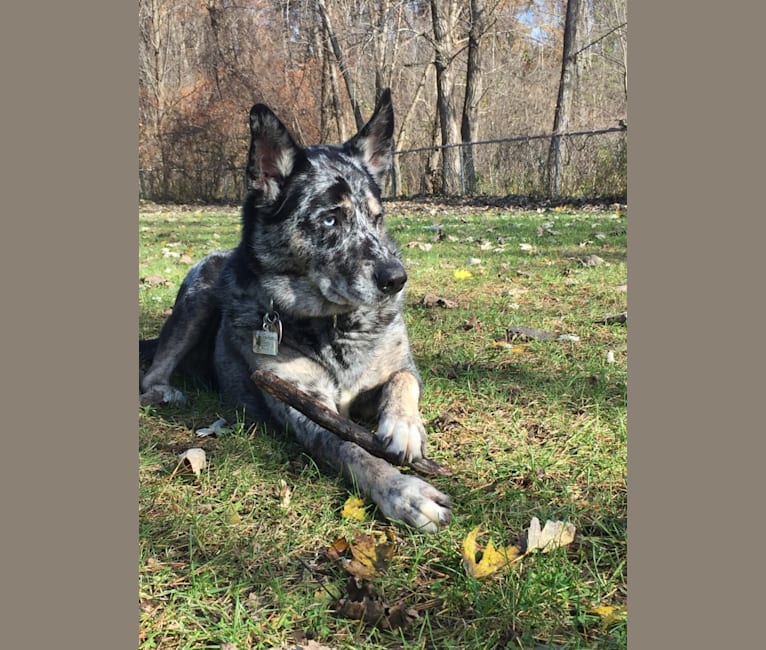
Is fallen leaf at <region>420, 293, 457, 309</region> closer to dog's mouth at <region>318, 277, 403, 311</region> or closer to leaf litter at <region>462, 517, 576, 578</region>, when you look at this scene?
dog's mouth at <region>318, 277, 403, 311</region>

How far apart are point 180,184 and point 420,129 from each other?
1744 millimetres

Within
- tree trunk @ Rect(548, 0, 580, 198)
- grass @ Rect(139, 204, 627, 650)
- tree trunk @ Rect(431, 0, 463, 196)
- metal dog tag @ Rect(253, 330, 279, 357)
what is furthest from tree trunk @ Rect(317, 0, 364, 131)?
metal dog tag @ Rect(253, 330, 279, 357)

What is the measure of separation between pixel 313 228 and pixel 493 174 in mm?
2641

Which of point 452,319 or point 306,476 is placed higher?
point 452,319

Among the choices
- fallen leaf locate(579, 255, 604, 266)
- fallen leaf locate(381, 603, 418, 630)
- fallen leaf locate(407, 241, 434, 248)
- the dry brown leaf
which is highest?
fallen leaf locate(407, 241, 434, 248)

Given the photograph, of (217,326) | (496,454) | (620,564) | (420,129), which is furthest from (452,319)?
(620,564)

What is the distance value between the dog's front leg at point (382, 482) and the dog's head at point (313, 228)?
652mm

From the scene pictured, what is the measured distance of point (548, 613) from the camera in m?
1.54

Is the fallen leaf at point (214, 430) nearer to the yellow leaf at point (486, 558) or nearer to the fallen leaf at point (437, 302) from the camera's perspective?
the yellow leaf at point (486, 558)

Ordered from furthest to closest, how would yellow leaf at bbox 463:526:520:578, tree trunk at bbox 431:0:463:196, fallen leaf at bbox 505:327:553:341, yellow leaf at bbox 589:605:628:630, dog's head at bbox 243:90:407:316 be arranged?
fallen leaf at bbox 505:327:553:341 < tree trunk at bbox 431:0:463:196 < dog's head at bbox 243:90:407:316 < yellow leaf at bbox 463:526:520:578 < yellow leaf at bbox 589:605:628:630

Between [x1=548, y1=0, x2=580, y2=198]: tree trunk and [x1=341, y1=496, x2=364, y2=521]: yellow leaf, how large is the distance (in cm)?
264

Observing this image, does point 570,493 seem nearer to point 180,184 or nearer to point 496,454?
point 496,454

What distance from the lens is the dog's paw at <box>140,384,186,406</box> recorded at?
3221 millimetres

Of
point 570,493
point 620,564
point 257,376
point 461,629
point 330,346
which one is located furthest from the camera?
point 330,346
